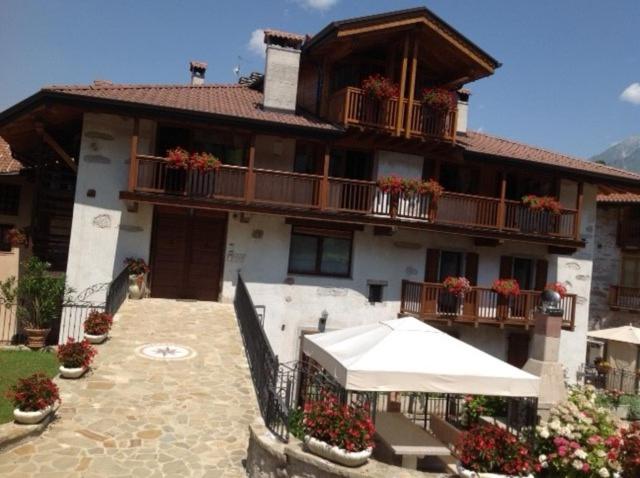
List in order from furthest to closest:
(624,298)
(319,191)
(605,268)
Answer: (605,268) < (624,298) < (319,191)

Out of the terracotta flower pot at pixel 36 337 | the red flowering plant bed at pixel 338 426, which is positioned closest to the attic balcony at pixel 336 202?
the terracotta flower pot at pixel 36 337

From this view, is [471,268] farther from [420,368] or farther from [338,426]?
[338,426]

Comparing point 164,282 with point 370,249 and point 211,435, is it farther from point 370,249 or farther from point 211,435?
point 211,435

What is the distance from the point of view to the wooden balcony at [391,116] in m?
16.7

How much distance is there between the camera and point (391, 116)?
673 inches

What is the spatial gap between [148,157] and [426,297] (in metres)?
9.95

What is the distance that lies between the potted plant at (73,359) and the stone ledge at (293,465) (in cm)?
400

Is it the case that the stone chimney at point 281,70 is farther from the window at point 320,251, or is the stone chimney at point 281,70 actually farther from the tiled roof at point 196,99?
the window at point 320,251

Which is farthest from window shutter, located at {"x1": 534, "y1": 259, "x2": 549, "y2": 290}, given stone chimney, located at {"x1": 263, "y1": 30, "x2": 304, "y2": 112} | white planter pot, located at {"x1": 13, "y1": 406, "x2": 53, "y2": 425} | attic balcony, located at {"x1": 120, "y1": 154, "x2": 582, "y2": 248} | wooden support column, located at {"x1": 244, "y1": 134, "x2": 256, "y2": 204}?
white planter pot, located at {"x1": 13, "y1": 406, "x2": 53, "y2": 425}

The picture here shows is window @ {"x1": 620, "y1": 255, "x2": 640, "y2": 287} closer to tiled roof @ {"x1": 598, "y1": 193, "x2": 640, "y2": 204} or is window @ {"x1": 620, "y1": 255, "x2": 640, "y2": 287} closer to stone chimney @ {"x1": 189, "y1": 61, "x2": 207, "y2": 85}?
tiled roof @ {"x1": 598, "y1": 193, "x2": 640, "y2": 204}

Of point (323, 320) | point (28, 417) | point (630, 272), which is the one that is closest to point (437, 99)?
point (323, 320)

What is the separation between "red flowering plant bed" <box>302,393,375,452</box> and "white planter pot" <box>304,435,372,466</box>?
50mm

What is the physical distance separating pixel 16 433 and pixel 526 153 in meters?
18.9

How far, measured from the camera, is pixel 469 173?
19.6 meters
